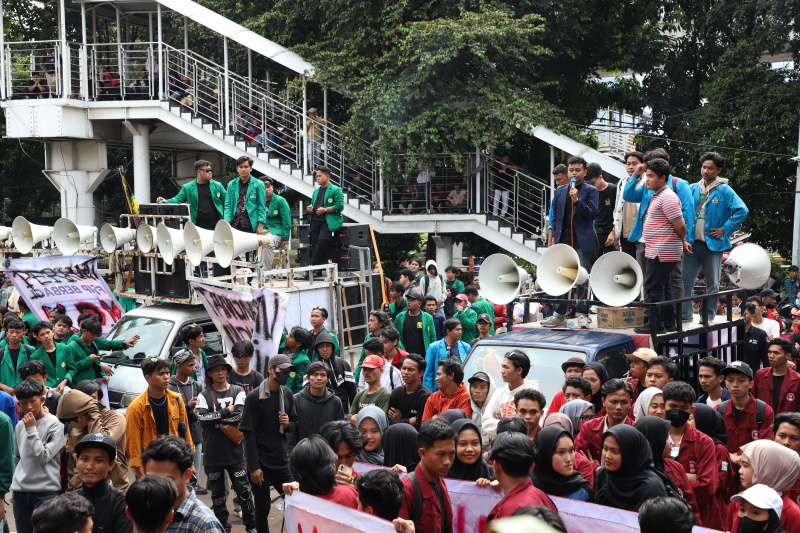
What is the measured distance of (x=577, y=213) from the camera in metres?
9.05

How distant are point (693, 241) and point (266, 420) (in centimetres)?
500

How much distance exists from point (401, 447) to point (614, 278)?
10.8 feet

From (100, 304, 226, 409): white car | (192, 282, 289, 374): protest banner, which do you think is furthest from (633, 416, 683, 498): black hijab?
(100, 304, 226, 409): white car

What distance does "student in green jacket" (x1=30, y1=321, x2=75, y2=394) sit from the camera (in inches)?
322

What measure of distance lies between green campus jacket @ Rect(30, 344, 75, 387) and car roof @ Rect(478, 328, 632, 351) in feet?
13.2

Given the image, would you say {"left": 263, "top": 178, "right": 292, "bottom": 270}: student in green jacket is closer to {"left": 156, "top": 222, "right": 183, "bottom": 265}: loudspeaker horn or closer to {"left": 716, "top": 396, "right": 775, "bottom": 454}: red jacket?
{"left": 156, "top": 222, "right": 183, "bottom": 265}: loudspeaker horn

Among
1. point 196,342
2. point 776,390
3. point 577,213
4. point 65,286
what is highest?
point 577,213

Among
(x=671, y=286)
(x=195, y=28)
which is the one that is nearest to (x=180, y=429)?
(x=671, y=286)

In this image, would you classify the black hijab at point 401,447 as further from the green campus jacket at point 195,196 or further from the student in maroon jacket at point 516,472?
the green campus jacket at point 195,196

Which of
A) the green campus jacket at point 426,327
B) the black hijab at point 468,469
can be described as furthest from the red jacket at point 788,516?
the green campus jacket at point 426,327

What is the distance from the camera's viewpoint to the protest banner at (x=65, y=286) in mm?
10773

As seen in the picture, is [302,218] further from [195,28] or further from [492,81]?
[492,81]

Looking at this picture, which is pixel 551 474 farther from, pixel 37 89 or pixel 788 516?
pixel 37 89

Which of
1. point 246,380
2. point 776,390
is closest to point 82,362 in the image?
point 246,380
